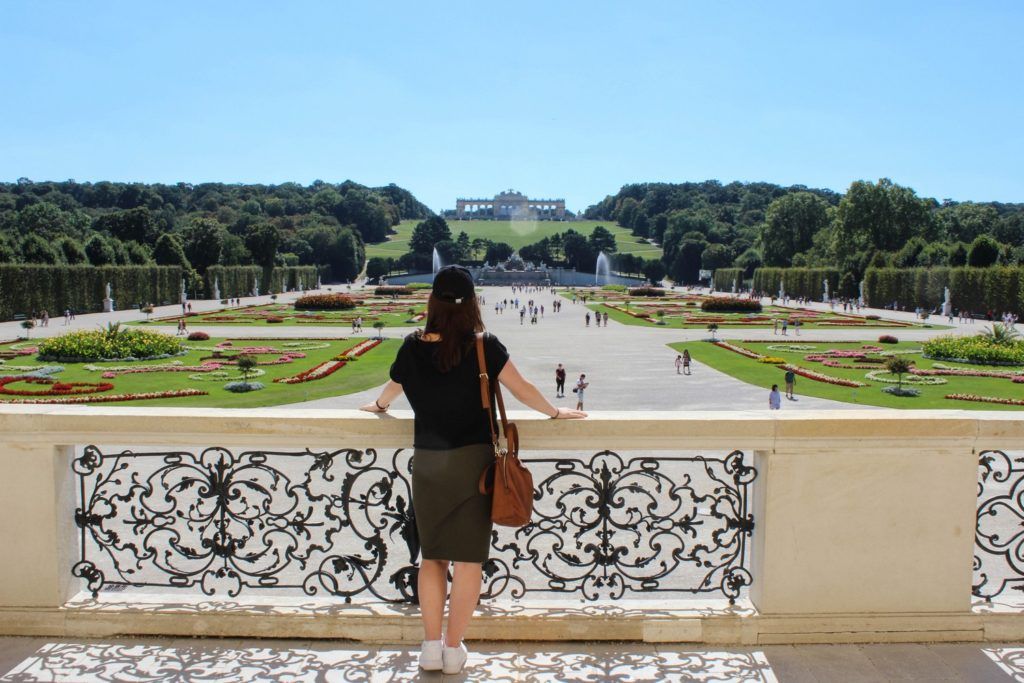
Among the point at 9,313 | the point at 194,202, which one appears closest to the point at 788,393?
the point at 9,313

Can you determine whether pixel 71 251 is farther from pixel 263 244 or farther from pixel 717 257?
pixel 717 257

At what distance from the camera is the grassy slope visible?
15800 centimetres

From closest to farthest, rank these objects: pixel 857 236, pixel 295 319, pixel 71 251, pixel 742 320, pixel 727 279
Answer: pixel 742 320
pixel 295 319
pixel 71 251
pixel 857 236
pixel 727 279

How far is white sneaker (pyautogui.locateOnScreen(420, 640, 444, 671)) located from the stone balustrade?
0.37 m

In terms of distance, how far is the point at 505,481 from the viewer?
3.39 m

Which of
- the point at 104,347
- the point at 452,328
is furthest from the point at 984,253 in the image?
the point at 452,328

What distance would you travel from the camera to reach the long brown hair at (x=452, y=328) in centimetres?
345

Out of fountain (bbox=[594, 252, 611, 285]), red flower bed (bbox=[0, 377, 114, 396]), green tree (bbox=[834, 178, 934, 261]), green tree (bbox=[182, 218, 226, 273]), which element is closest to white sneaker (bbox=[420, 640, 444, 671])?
red flower bed (bbox=[0, 377, 114, 396])

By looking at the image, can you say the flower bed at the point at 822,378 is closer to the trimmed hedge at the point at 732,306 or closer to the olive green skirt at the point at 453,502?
the olive green skirt at the point at 453,502

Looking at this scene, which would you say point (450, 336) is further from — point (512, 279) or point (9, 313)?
point (512, 279)

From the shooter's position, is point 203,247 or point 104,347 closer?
point 104,347

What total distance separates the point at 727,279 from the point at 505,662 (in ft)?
354

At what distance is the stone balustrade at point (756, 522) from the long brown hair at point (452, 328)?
2.01 ft

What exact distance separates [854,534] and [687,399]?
15.7 metres
